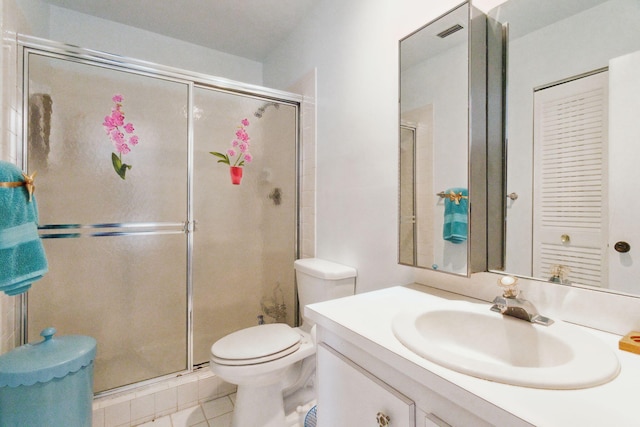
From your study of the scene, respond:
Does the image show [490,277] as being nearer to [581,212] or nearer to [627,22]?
[581,212]

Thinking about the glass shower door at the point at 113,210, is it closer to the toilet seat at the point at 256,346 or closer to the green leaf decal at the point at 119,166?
the green leaf decal at the point at 119,166

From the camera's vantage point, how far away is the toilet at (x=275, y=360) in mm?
1299

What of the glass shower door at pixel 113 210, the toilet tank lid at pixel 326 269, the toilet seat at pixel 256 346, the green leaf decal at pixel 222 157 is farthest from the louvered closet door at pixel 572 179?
the glass shower door at pixel 113 210

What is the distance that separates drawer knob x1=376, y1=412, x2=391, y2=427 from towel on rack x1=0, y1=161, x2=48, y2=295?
111 centimetres

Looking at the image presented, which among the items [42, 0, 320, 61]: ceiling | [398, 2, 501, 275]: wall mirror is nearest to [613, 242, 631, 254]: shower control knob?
[398, 2, 501, 275]: wall mirror

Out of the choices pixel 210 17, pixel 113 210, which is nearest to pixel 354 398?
pixel 113 210

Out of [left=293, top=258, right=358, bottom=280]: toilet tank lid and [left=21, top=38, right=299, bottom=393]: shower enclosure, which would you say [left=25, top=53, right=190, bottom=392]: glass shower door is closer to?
[left=21, top=38, right=299, bottom=393]: shower enclosure

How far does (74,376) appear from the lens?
1176 millimetres

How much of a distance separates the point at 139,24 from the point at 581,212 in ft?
8.98

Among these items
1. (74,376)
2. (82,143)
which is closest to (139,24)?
(82,143)

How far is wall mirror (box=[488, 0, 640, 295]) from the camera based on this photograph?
28.4 inches

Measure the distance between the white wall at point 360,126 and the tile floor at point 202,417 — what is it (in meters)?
0.99

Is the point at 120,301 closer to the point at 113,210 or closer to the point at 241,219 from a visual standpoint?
the point at 113,210

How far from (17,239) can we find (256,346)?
0.95m
